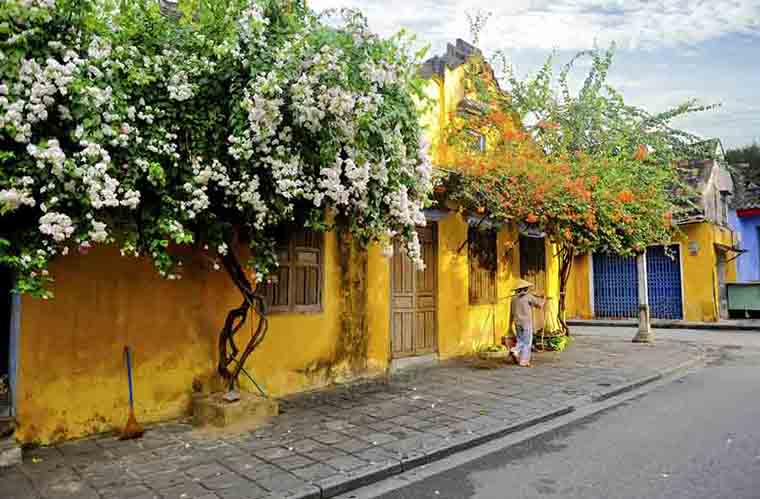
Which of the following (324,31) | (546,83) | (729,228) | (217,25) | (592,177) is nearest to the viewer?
(217,25)

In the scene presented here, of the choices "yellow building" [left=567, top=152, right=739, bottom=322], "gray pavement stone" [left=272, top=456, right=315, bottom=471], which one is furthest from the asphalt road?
"yellow building" [left=567, top=152, right=739, bottom=322]

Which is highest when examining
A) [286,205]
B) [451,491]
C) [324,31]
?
[324,31]

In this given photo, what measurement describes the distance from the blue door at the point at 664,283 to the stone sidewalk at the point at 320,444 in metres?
13.2

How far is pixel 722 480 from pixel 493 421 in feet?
7.75

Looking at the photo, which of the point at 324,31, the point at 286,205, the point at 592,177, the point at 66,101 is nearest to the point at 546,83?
the point at 592,177

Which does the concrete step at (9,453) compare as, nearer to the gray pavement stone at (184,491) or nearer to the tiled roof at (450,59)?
the gray pavement stone at (184,491)

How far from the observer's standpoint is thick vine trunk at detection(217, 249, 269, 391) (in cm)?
628

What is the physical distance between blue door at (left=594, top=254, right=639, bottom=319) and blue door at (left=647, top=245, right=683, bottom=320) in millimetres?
617

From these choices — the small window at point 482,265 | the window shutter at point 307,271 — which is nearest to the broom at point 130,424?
the window shutter at point 307,271

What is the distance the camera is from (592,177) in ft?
33.8

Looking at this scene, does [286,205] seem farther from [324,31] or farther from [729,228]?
[729,228]

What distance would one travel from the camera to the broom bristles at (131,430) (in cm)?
566

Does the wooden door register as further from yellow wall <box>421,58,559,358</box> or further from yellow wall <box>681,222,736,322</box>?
yellow wall <box>681,222,736,322</box>

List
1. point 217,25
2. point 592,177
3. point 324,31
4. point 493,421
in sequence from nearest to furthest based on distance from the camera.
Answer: point 217,25
point 324,31
point 493,421
point 592,177
